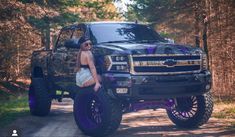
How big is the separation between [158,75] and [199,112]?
187cm

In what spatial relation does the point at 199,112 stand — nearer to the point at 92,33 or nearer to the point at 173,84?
the point at 173,84

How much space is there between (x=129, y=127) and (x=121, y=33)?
7.07ft

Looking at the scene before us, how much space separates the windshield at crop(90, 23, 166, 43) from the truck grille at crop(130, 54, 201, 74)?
4.47 ft

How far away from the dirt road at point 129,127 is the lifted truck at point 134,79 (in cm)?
41

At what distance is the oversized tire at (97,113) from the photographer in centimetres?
668

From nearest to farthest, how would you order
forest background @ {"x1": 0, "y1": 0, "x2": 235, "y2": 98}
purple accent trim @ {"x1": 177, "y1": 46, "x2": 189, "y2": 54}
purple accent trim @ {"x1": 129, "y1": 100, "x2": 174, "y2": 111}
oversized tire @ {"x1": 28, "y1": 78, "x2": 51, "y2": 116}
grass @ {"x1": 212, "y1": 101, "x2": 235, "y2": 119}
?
purple accent trim @ {"x1": 129, "y1": 100, "x2": 174, "y2": 111}, purple accent trim @ {"x1": 177, "y1": 46, "x2": 189, "y2": 54}, grass @ {"x1": 212, "y1": 101, "x2": 235, "y2": 119}, oversized tire @ {"x1": 28, "y1": 78, "x2": 51, "y2": 116}, forest background @ {"x1": 0, "y1": 0, "x2": 235, "y2": 98}

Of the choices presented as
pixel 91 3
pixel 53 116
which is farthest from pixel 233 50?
pixel 91 3

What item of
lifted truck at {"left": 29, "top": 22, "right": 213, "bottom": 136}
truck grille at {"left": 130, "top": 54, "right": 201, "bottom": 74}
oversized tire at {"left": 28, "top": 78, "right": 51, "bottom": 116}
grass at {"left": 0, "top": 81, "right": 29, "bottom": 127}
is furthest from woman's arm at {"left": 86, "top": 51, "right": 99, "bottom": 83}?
oversized tire at {"left": 28, "top": 78, "right": 51, "bottom": 116}

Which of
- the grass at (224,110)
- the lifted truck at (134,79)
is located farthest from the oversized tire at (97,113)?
the grass at (224,110)

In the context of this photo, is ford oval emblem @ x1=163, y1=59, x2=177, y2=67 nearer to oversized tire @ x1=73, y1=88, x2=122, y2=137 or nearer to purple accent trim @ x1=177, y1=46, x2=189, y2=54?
purple accent trim @ x1=177, y1=46, x2=189, y2=54

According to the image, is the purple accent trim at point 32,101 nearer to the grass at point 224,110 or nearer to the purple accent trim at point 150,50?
the purple accent trim at point 150,50

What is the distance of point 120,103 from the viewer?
22.6 ft

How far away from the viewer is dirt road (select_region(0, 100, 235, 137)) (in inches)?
293

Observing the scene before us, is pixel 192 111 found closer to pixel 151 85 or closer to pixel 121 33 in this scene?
pixel 151 85
